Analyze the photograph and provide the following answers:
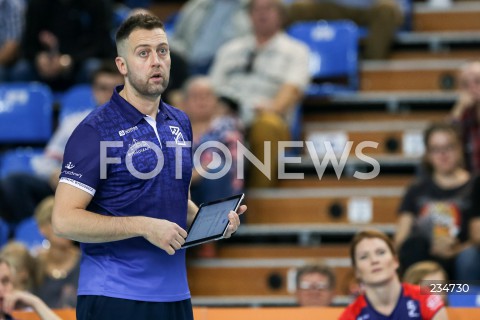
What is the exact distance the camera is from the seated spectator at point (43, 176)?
836 centimetres

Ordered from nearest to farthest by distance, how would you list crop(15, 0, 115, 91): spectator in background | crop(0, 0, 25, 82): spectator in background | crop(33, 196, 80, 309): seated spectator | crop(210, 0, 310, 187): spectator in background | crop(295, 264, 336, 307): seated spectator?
crop(295, 264, 336, 307): seated spectator < crop(33, 196, 80, 309): seated spectator < crop(210, 0, 310, 187): spectator in background < crop(15, 0, 115, 91): spectator in background < crop(0, 0, 25, 82): spectator in background

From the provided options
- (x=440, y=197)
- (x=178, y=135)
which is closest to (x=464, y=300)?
(x=440, y=197)

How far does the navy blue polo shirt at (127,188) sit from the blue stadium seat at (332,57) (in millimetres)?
5164

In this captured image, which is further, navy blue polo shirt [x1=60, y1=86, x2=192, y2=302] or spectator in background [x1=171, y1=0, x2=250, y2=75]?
spectator in background [x1=171, y1=0, x2=250, y2=75]

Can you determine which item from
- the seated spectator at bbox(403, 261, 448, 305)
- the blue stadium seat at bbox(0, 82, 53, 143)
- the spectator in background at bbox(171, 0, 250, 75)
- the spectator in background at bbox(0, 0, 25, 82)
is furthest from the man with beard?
the spectator in background at bbox(0, 0, 25, 82)

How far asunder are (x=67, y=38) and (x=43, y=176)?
1676 millimetres

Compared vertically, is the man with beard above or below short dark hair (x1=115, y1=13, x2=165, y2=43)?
below

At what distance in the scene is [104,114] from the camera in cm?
433

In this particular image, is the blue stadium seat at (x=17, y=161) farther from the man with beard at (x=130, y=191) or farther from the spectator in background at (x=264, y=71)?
the man with beard at (x=130, y=191)

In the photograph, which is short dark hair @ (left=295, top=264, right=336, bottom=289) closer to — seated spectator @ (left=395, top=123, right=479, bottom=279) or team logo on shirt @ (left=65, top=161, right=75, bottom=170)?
seated spectator @ (left=395, top=123, right=479, bottom=279)

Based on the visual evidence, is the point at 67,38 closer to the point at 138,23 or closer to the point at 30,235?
the point at 30,235

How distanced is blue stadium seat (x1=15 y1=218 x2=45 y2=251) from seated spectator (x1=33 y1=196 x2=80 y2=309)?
942 mm

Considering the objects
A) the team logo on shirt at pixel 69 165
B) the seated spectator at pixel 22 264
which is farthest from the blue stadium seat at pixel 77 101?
the team logo on shirt at pixel 69 165

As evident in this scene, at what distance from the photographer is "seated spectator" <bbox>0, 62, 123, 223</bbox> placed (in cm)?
836
